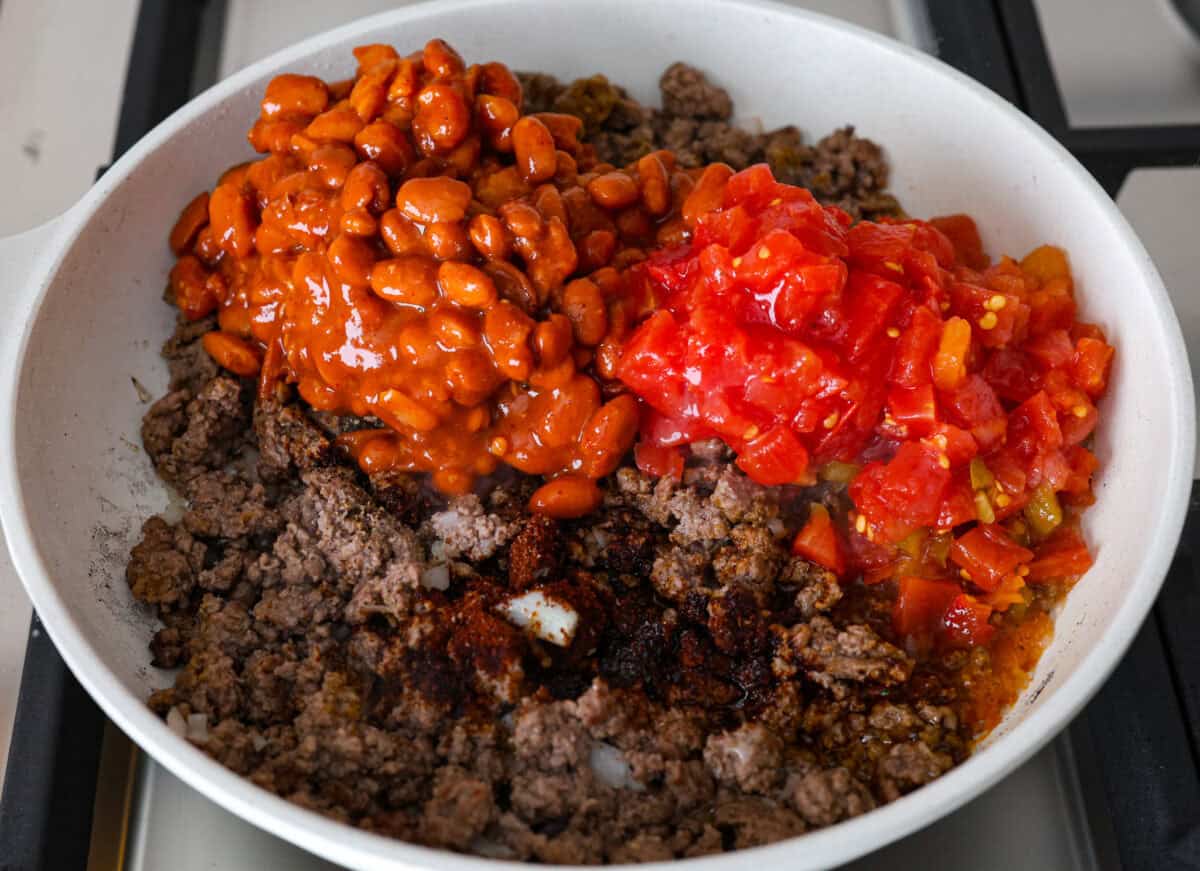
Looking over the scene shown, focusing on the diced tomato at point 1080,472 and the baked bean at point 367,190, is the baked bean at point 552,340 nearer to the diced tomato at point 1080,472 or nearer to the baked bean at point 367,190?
the baked bean at point 367,190

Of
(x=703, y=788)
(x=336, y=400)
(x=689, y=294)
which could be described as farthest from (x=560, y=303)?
(x=703, y=788)

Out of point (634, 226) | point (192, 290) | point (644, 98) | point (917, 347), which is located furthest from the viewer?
point (644, 98)

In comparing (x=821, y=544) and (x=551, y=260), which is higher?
(x=551, y=260)

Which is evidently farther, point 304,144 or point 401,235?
point 304,144

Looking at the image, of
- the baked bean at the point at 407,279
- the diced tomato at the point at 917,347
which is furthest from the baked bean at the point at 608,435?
the diced tomato at the point at 917,347

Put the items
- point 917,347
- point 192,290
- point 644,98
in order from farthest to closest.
Result: point 644,98 < point 192,290 < point 917,347

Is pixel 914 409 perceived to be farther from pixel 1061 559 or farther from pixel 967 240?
pixel 967 240

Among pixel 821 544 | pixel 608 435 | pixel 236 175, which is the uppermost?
pixel 236 175

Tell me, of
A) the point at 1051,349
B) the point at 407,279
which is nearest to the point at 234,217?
the point at 407,279

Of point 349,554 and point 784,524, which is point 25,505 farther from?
point 784,524
